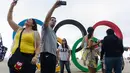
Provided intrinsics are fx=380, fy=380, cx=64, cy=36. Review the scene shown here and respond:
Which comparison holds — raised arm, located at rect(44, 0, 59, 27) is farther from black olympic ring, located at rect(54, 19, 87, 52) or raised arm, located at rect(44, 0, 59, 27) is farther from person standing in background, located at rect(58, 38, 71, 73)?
black olympic ring, located at rect(54, 19, 87, 52)

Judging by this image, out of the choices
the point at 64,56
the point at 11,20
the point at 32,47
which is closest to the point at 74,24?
the point at 64,56

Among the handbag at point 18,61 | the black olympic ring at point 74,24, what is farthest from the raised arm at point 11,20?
the black olympic ring at point 74,24

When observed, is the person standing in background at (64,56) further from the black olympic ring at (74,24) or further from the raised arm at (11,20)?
the raised arm at (11,20)

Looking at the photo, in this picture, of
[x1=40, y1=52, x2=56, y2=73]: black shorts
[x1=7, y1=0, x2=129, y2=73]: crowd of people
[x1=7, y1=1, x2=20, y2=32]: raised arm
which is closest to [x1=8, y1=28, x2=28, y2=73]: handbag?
[x1=7, y1=0, x2=129, y2=73]: crowd of people

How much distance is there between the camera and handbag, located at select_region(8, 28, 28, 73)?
255 inches

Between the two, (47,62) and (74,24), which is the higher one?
(74,24)

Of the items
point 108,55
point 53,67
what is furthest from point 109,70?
point 53,67

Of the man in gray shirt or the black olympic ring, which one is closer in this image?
the man in gray shirt

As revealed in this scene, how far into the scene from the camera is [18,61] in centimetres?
648

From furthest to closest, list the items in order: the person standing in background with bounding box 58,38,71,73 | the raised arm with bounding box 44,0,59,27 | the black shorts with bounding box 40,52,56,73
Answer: the person standing in background with bounding box 58,38,71,73 < the black shorts with bounding box 40,52,56,73 < the raised arm with bounding box 44,0,59,27

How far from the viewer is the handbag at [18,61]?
6469 millimetres

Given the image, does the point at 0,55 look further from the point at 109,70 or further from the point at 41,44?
the point at 41,44

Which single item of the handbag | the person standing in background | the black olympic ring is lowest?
the handbag

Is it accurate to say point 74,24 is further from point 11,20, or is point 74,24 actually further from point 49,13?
point 49,13
